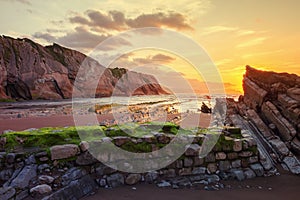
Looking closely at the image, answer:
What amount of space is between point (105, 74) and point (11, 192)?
99.7 metres

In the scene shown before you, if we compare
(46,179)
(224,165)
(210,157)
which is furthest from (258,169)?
(46,179)

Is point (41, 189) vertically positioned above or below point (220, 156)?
below

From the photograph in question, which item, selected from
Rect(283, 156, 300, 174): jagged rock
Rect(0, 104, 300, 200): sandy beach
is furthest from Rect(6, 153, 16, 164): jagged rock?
Rect(283, 156, 300, 174): jagged rock

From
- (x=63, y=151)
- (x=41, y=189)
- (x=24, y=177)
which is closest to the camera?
(x=41, y=189)

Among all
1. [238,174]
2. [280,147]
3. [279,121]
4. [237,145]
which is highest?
[279,121]

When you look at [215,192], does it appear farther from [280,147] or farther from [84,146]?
[280,147]

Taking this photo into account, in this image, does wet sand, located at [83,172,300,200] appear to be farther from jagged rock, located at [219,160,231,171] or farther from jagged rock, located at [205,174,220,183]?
jagged rock, located at [219,160,231,171]

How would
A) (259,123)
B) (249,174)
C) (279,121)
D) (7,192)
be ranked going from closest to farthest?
(7,192), (249,174), (279,121), (259,123)

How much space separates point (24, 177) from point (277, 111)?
36.1 feet

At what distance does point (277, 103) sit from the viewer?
12180mm

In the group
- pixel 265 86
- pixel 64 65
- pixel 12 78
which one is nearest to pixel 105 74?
pixel 64 65

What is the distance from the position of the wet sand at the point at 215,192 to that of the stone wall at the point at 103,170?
247 mm

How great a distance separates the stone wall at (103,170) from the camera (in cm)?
588

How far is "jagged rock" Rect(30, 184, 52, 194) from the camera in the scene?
18.5 feet
